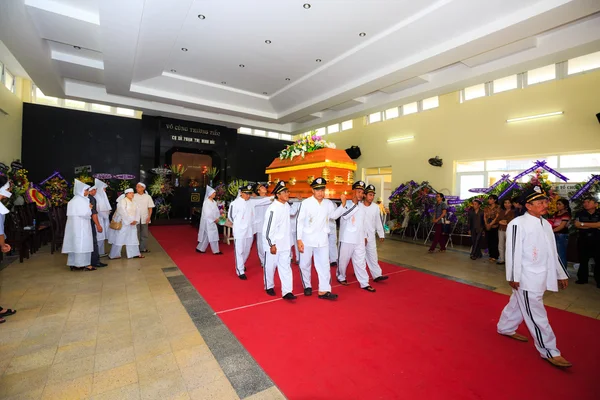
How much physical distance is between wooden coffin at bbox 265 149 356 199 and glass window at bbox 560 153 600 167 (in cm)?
568

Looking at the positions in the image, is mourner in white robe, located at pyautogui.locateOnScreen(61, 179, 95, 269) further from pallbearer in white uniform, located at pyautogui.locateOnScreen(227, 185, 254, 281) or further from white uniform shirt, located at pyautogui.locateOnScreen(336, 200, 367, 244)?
white uniform shirt, located at pyautogui.locateOnScreen(336, 200, 367, 244)

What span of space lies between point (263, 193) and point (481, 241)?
16.9ft

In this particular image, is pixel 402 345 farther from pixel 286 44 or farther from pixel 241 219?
pixel 286 44

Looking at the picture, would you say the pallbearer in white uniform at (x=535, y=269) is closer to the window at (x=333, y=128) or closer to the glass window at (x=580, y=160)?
the glass window at (x=580, y=160)

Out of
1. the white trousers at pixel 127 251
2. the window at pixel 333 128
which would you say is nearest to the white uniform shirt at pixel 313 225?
the white trousers at pixel 127 251

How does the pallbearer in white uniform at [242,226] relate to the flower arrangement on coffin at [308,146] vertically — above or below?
below

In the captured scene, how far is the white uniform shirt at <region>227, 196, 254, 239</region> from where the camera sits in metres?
4.47

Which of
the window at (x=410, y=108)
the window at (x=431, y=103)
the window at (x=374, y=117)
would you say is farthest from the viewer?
the window at (x=374, y=117)

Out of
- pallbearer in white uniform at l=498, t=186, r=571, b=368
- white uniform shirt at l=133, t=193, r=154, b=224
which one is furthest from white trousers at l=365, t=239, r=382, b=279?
white uniform shirt at l=133, t=193, r=154, b=224

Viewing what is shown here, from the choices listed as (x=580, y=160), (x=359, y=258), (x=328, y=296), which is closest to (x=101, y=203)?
(x=328, y=296)

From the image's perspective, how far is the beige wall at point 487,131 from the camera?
6.10 meters

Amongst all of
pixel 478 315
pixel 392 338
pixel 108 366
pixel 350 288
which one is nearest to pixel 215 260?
pixel 350 288

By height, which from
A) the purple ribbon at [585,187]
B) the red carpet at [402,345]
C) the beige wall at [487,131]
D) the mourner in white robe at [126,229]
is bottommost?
the red carpet at [402,345]

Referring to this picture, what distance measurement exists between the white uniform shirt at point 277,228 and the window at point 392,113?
27.4 feet
